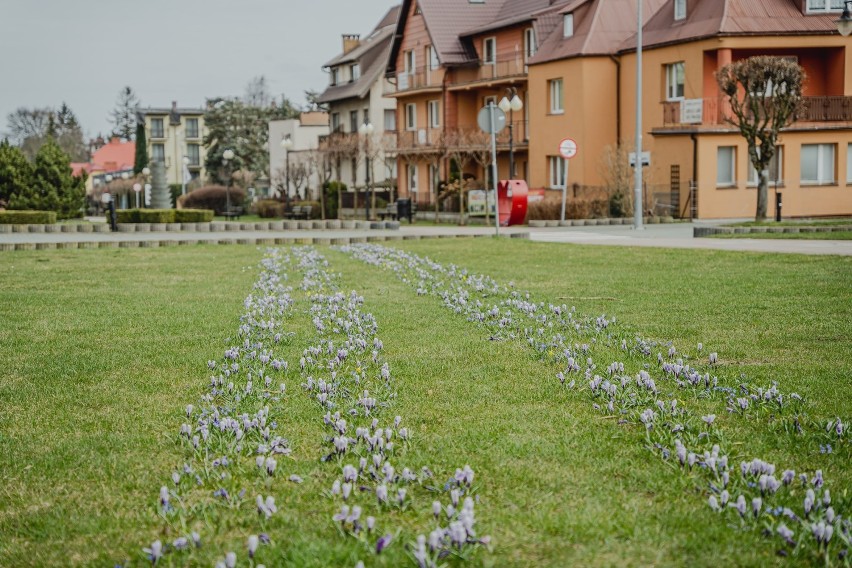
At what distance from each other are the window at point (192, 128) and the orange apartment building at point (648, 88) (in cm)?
7866

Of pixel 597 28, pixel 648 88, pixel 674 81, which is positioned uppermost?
pixel 597 28

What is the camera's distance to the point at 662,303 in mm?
11414

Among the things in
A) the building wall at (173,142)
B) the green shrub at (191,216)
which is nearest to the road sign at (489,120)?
the green shrub at (191,216)

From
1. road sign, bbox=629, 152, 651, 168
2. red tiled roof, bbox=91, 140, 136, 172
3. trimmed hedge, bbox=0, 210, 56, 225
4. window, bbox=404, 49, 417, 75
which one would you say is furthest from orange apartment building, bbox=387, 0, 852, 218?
red tiled roof, bbox=91, 140, 136, 172

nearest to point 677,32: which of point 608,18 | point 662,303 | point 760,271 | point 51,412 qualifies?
point 608,18

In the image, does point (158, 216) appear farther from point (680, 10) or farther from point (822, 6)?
point (822, 6)

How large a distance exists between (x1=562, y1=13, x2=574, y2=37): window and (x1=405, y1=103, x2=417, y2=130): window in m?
15.5

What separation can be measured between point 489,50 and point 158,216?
24.2 metres

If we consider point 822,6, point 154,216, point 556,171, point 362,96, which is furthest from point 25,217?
point 362,96

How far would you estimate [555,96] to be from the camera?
49.4 meters

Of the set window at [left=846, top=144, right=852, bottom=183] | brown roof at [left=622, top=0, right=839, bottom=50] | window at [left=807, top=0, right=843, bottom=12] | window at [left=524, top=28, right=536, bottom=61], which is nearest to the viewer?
brown roof at [left=622, top=0, right=839, bottom=50]

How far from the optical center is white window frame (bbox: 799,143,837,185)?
41812 mm

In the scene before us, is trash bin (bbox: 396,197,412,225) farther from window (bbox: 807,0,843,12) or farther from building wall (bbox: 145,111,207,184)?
building wall (bbox: 145,111,207,184)

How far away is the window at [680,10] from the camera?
144 feet
